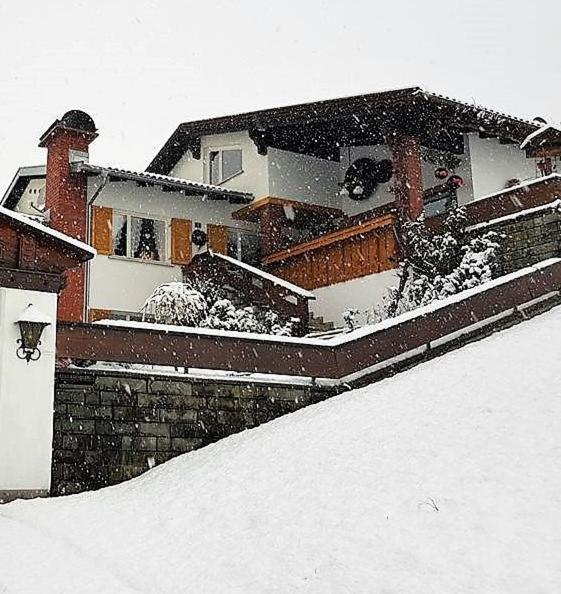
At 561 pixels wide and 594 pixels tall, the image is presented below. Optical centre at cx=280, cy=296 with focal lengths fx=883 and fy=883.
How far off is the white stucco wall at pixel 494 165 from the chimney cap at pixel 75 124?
803cm

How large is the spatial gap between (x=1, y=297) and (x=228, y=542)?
12.8ft

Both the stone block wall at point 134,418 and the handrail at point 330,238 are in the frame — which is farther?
the handrail at point 330,238

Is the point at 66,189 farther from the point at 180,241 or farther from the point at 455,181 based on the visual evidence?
the point at 455,181

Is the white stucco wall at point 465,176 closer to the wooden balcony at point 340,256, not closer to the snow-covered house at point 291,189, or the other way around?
the snow-covered house at point 291,189

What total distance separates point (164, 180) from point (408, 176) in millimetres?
5139

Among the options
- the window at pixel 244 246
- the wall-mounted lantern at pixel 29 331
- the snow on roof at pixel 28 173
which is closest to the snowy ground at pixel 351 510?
the wall-mounted lantern at pixel 29 331

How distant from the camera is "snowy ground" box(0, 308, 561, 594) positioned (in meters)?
5.11

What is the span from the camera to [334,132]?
65.6 feet

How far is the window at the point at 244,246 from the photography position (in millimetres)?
20047

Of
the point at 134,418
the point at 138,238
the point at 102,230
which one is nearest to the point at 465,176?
the point at 138,238

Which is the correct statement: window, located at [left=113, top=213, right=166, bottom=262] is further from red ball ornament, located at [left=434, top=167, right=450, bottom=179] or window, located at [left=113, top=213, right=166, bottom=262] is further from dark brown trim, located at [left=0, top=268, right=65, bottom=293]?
dark brown trim, located at [left=0, top=268, right=65, bottom=293]

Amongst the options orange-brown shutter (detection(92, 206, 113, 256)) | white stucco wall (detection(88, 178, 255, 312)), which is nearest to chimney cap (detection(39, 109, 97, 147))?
white stucco wall (detection(88, 178, 255, 312))

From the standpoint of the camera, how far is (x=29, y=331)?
862 cm

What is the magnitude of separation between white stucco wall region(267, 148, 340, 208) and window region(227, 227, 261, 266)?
4.07ft
